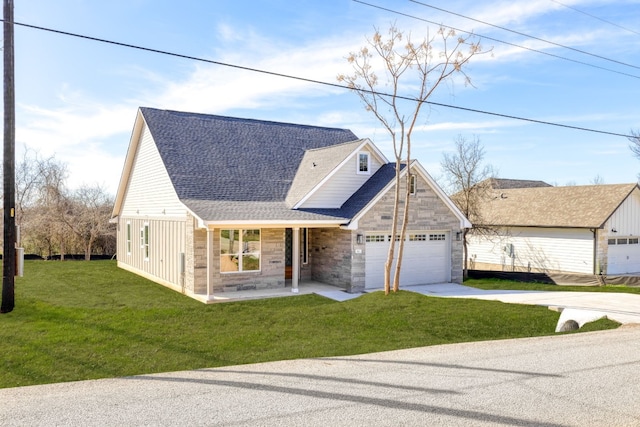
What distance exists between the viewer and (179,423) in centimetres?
602

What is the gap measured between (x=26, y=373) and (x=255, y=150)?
15037 millimetres

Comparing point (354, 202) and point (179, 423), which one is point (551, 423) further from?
point (354, 202)

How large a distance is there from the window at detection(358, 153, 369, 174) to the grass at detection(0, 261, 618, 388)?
621 centimetres

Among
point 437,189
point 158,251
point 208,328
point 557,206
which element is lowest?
point 208,328

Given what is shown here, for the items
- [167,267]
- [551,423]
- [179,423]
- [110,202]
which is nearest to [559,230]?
[167,267]

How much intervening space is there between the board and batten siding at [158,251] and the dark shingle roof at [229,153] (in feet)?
5.93

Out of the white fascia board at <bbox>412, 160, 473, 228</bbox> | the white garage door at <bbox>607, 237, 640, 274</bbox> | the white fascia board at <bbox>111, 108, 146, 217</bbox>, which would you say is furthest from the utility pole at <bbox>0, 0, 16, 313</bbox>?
the white garage door at <bbox>607, 237, 640, 274</bbox>

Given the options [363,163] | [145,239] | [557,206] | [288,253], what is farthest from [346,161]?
[557,206]

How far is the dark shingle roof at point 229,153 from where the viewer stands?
18781 millimetres

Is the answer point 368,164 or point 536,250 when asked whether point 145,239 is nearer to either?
point 368,164

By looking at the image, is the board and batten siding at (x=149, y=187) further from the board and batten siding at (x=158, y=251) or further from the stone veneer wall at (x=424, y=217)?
the stone veneer wall at (x=424, y=217)

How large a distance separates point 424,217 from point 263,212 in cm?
671

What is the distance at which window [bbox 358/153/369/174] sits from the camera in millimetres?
20000

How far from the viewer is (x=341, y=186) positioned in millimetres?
19672
